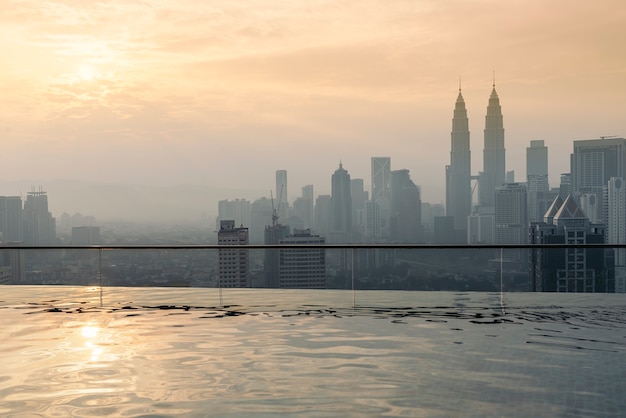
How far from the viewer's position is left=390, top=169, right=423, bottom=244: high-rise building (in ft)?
61.1

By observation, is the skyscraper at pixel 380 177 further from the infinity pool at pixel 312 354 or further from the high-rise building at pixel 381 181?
the infinity pool at pixel 312 354

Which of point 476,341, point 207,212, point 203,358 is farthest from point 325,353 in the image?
point 207,212

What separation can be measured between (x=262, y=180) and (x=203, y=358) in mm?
23634

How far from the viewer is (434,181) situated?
88.2 ft

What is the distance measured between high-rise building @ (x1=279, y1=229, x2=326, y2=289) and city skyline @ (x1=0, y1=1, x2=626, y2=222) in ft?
15.0

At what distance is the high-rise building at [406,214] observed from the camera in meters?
18.6

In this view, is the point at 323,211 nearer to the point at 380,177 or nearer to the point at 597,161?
the point at 380,177

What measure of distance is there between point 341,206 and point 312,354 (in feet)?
66.0

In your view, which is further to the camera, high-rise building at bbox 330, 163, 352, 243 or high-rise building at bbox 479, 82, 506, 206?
high-rise building at bbox 479, 82, 506, 206

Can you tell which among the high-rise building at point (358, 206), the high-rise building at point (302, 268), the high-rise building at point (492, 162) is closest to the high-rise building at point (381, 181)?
the high-rise building at point (358, 206)

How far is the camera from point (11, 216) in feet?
62.5

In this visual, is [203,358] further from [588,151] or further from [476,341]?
[588,151]

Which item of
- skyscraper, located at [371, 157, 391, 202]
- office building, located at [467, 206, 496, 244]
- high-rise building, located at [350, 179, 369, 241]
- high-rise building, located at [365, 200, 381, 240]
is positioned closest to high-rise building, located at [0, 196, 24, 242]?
high-rise building, located at [350, 179, 369, 241]

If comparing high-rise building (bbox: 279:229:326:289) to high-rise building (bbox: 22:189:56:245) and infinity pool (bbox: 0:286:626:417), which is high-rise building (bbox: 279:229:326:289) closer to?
infinity pool (bbox: 0:286:626:417)
